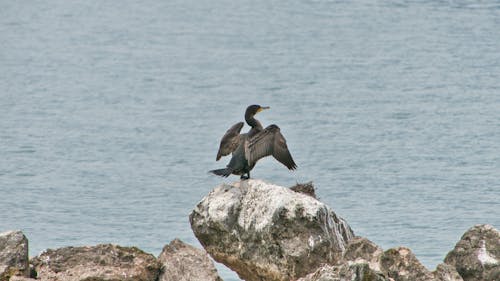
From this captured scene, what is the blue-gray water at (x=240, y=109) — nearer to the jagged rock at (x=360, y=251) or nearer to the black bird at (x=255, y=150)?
the black bird at (x=255, y=150)

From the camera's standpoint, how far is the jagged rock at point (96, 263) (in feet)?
40.4

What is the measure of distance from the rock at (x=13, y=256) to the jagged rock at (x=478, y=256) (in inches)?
171

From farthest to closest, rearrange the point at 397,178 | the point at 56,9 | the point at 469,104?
1. the point at 56,9
2. the point at 469,104
3. the point at 397,178

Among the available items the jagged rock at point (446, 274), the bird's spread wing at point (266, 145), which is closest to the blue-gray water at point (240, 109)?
the bird's spread wing at point (266, 145)

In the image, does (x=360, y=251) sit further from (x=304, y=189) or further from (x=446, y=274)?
(x=304, y=189)

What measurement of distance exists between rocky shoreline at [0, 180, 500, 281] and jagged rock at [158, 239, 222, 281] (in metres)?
0.01

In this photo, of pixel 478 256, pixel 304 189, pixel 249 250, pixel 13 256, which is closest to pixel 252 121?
pixel 304 189

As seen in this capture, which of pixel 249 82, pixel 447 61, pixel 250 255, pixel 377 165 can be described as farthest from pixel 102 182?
pixel 447 61

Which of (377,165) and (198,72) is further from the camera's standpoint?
(198,72)

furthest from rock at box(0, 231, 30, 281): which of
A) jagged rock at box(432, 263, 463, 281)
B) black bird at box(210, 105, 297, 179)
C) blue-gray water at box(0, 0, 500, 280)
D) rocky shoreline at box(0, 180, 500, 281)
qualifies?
blue-gray water at box(0, 0, 500, 280)

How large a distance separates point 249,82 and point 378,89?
345cm

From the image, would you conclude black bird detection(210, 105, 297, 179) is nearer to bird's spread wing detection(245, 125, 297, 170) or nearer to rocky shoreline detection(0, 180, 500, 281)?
bird's spread wing detection(245, 125, 297, 170)

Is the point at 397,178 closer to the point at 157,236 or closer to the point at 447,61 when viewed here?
the point at 157,236

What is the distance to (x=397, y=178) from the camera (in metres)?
23.4
